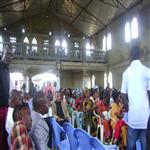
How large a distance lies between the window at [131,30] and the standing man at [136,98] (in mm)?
14955

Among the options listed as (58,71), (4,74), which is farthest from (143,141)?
(58,71)

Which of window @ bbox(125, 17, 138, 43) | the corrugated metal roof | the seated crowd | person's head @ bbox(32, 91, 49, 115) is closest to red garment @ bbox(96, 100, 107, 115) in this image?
the seated crowd

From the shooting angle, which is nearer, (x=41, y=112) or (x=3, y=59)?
(x=3, y=59)

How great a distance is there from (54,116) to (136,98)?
5245 mm

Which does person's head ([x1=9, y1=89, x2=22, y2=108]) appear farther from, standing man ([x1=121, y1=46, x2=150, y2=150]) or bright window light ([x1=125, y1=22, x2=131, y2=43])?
bright window light ([x1=125, y1=22, x2=131, y2=43])

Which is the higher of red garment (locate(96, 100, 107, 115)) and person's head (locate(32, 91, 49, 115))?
person's head (locate(32, 91, 49, 115))

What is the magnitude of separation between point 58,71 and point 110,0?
564cm

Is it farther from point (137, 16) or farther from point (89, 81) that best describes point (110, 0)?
point (89, 81)

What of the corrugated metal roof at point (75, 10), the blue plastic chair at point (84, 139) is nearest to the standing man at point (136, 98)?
the blue plastic chair at point (84, 139)

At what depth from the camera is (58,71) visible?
20.1m

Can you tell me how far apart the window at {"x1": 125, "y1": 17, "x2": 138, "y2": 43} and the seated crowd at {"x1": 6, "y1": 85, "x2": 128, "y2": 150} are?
274 inches

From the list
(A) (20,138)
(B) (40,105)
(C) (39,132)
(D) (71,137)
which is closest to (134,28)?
(D) (71,137)

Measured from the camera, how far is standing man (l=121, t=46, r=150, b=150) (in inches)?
122

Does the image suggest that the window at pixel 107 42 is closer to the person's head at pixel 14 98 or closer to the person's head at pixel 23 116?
the person's head at pixel 14 98
